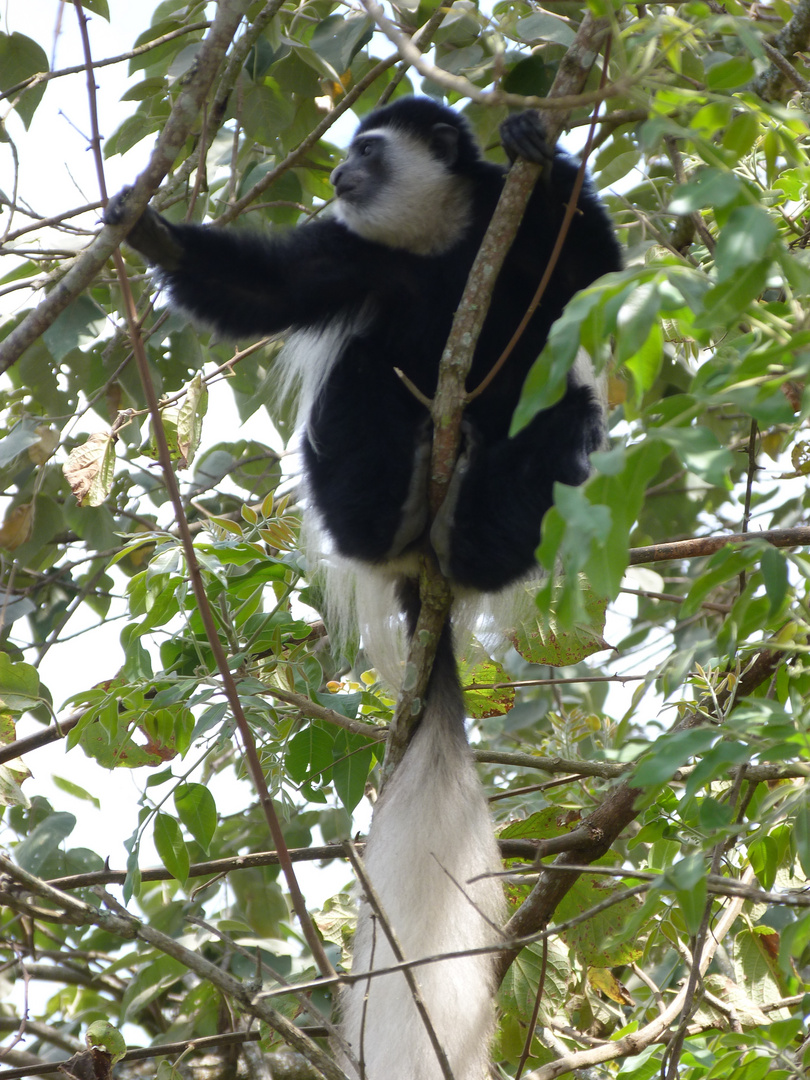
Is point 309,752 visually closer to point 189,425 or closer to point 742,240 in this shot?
point 189,425

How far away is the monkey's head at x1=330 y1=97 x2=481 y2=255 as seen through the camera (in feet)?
6.79

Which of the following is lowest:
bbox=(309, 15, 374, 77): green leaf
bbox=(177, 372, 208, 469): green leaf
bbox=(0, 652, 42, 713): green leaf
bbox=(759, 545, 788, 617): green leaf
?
bbox=(0, 652, 42, 713): green leaf

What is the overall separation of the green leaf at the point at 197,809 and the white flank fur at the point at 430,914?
0.26m

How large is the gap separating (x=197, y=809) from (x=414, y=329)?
1.03 meters

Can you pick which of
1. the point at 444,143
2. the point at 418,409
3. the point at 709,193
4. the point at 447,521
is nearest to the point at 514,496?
the point at 447,521

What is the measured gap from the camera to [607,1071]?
153 centimetres

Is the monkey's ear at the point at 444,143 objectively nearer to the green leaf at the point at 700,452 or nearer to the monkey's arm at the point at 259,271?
the monkey's arm at the point at 259,271

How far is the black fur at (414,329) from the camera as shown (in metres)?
1.74

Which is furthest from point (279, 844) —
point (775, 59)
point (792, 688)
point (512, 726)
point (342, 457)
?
point (512, 726)

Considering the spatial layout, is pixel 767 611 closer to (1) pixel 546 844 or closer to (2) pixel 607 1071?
(1) pixel 546 844

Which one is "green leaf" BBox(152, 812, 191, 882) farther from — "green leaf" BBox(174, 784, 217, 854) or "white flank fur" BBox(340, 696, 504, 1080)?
"white flank fur" BBox(340, 696, 504, 1080)

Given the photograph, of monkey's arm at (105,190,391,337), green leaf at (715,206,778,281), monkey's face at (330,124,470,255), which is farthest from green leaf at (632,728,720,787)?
monkey's face at (330,124,470,255)

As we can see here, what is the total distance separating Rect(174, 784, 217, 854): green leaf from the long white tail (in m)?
0.26

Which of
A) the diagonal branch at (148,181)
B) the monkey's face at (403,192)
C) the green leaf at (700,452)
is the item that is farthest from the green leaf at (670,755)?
the monkey's face at (403,192)
